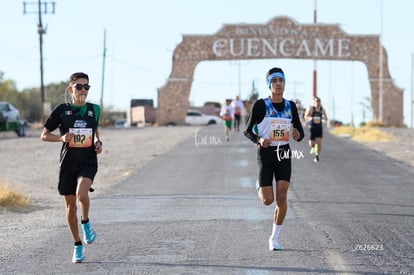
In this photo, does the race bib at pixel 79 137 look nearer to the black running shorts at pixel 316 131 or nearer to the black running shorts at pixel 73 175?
the black running shorts at pixel 73 175

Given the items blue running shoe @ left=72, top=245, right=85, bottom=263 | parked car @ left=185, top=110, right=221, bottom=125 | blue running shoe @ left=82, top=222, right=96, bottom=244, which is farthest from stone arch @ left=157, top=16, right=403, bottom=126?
blue running shoe @ left=72, top=245, right=85, bottom=263

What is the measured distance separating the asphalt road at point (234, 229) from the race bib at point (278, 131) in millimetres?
1213

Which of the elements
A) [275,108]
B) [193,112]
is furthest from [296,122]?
[193,112]

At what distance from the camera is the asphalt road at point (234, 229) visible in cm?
866

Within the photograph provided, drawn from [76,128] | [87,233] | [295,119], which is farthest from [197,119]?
[76,128]

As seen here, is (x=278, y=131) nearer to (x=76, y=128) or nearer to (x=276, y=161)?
(x=276, y=161)

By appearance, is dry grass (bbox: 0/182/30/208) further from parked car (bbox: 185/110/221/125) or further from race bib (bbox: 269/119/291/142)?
parked car (bbox: 185/110/221/125)

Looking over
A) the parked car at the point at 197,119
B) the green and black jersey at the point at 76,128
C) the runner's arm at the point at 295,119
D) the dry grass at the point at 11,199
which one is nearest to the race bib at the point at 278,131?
the runner's arm at the point at 295,119

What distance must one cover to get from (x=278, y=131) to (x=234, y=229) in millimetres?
2108

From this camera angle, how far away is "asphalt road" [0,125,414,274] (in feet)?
28.4

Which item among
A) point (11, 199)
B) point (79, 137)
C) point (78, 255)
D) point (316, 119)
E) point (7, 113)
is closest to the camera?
point (78, 255)

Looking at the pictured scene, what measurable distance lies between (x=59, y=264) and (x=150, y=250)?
1.15 metres

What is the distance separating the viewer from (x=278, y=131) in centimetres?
962

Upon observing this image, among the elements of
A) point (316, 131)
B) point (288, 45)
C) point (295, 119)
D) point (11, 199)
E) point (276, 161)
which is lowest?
point (11, 199)
